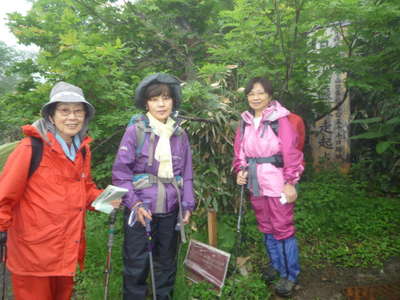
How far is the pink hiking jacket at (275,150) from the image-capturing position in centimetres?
323

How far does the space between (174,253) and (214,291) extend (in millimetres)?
828

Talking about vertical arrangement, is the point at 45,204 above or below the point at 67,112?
below

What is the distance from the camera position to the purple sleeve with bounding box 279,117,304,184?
10.6 feet

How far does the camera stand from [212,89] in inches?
196

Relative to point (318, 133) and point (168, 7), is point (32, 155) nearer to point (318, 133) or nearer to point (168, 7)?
point (168, 7)

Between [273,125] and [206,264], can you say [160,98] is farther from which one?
[206,264]

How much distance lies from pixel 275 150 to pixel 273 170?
232 mm

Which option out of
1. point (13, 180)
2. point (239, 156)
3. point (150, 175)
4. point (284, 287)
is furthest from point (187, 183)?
point (284, 287)

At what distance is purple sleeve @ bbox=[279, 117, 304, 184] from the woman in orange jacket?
2.11 meters

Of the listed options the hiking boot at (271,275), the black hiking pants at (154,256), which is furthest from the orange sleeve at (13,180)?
the hiking boot at (271,275)

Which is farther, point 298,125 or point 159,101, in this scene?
point 298,125

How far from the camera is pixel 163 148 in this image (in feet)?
9.07

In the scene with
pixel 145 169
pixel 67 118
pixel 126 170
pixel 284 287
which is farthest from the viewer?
pixel 284 287

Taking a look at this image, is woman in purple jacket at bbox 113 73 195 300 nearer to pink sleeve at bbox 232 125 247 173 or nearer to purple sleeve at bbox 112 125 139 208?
purple sleeve at bbox 112 125 139 208
